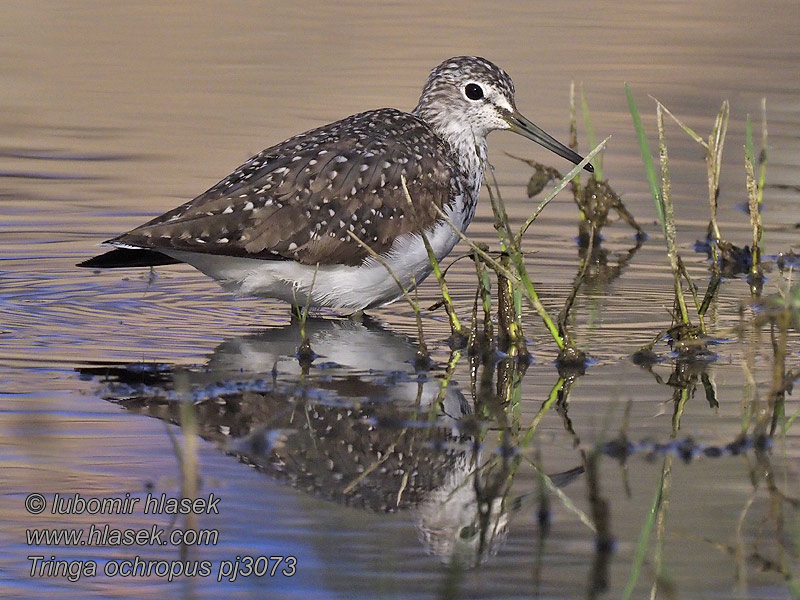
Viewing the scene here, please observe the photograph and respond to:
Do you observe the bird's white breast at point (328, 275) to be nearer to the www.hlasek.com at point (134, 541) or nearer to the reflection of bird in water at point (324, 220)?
the reflection of bird in water at point (324, 220)

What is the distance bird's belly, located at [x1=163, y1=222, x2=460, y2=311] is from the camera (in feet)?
24.0

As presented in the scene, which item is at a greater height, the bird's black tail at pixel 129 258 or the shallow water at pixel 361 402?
the bird's black tail at pixel 129 258

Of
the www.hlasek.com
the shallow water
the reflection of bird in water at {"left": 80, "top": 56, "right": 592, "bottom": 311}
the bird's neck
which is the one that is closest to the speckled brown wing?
the reflection of bird in water at {"left": 80, "top": 56, "right": 592, "bottom": 311}

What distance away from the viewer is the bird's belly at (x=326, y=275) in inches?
288

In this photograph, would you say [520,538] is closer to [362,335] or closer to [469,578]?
[469,578]

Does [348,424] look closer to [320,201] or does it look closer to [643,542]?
[643,542]

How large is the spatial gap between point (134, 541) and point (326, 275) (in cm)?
310

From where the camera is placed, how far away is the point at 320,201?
24.3 ft

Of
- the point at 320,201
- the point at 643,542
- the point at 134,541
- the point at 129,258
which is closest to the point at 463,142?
the point at 320,201

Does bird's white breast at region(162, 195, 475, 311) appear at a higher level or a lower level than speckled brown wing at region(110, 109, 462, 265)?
lower

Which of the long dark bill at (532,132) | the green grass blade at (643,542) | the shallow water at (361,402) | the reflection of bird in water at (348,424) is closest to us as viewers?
the green grass blade at (643,542)

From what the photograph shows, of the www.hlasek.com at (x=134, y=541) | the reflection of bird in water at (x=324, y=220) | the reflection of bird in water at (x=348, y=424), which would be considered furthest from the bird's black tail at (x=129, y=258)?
the www.hlasek.com at (x=134, y=541)

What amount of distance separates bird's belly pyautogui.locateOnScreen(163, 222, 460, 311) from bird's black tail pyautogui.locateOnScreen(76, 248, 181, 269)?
0.60 ft

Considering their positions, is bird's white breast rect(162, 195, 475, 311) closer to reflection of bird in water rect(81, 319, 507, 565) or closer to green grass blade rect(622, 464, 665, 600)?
reflection of bird in water rect(81, 319, 507, 565)
